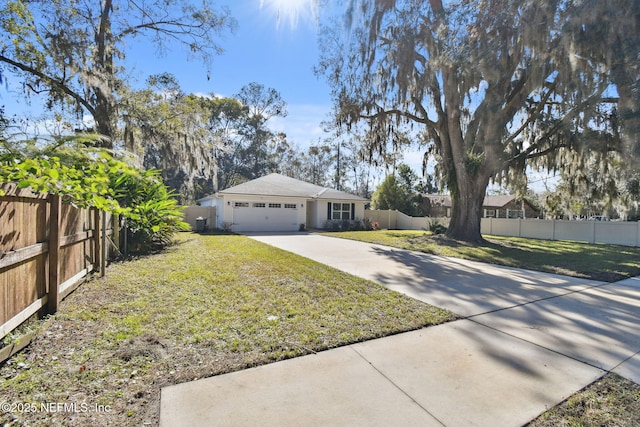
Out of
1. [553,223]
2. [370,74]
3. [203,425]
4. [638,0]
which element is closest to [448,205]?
[553,223]

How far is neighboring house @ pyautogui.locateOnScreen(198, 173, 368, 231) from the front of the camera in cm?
1742

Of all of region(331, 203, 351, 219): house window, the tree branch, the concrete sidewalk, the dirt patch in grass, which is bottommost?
the dirt patch in grass

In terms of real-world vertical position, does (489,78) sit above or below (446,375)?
above

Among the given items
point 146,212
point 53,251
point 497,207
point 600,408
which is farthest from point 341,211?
point 497,207

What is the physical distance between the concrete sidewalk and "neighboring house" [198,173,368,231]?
14.5 m

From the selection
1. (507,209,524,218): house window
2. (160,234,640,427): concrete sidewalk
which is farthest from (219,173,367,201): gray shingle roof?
(507,209,524,218): house window

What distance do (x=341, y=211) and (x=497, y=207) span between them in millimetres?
22784

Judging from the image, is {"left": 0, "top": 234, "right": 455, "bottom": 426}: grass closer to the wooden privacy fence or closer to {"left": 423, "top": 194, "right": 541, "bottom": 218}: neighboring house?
the wooden privacy fence

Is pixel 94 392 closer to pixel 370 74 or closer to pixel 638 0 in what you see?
pixel 638 0

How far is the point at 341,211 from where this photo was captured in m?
21.0

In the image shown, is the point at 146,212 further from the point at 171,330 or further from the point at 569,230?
the point at 569,230

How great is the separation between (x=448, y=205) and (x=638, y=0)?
2970cm

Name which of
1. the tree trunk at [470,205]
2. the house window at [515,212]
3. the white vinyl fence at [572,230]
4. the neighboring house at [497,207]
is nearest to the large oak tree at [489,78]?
the tree trunk at [470,205]

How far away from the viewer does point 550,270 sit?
7293 mm
